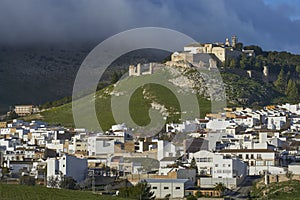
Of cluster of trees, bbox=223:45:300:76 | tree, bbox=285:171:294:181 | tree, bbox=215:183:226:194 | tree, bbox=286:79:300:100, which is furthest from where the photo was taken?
cluster of trees, bbox=223:45:300:76

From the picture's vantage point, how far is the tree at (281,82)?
293 ft

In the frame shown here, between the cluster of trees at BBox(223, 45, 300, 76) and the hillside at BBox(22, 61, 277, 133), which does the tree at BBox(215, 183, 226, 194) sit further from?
the cluster of trees at BBox(223, 45, 300, 76)

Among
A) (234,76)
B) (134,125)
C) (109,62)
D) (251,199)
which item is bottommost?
(251,199)

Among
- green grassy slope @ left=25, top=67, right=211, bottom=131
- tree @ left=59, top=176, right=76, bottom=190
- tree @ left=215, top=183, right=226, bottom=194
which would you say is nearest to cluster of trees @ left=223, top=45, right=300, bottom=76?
green grassy slope @ left=25, top=67, right=211, bottom=131

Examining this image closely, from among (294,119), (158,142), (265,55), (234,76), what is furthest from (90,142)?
(265,55)

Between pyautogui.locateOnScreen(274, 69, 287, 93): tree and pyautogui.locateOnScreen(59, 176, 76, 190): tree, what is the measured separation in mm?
50225

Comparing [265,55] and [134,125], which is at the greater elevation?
[265,55]

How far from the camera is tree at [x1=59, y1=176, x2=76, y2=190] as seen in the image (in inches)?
1594

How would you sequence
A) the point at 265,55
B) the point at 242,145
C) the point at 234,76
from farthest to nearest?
the point at 265,55 → the point at 234,76 → the point at 242,145

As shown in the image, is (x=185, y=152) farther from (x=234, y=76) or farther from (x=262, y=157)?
(x=234, y=76)

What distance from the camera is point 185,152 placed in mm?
53562

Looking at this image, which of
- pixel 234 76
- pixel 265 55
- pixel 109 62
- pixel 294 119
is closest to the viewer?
pixel 294 119

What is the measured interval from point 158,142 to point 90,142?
6904 millimetres

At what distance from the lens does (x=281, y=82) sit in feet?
299
